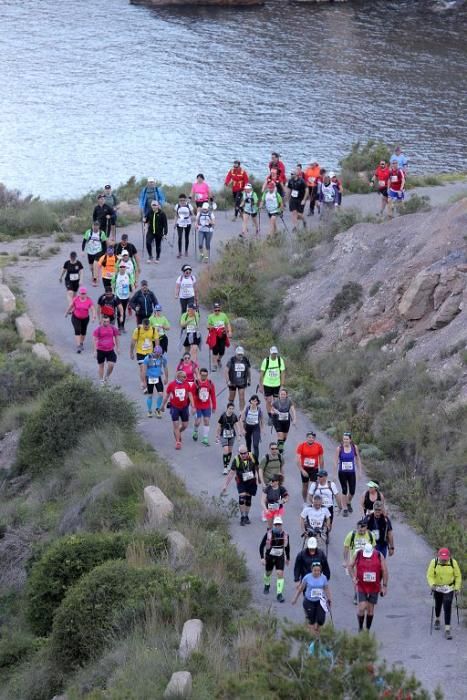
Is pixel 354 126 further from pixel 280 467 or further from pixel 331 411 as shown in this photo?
pixel 280 467

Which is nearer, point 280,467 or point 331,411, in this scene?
point 280,467

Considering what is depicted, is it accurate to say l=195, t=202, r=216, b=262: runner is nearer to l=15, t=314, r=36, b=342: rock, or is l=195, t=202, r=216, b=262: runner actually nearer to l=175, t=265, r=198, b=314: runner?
l=175, t=265, r=198, b=314: runner

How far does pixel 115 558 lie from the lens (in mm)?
18719

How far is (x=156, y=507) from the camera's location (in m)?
19.9

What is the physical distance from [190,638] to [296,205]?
1925 cm

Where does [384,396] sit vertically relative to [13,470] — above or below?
above

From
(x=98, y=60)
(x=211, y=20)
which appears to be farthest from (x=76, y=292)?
(x=211, y=20)

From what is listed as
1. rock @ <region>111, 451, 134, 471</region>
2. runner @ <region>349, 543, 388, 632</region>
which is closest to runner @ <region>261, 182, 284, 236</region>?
rock @ <region>111, 451, 134, 471</region>

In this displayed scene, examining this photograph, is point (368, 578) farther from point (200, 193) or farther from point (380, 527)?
point (200, 193)

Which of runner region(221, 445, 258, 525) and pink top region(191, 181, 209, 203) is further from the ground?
Answer: pink top region(191, 181, 209, 203)

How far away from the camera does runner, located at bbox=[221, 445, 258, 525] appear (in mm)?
19328

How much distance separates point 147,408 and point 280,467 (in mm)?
5373

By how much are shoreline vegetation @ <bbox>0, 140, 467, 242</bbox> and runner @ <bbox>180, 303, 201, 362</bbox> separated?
11.1m

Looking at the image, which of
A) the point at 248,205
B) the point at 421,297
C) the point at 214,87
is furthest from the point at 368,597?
the point at 214,87
